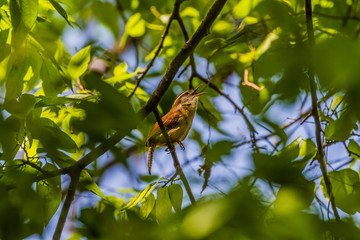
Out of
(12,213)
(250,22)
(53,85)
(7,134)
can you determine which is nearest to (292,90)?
(7,134)

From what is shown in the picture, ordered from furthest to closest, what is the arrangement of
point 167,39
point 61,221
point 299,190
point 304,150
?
point 167,39
point 304,150
point 61,221
point 299,190

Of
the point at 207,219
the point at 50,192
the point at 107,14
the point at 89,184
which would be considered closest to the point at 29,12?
the point at 107,14

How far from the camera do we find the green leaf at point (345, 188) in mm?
2738

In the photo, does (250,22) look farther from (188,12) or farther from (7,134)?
(7,134)

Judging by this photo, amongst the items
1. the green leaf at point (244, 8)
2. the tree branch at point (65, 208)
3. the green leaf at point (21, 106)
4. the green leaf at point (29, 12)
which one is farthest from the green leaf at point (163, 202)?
the green leaf at point (244, 8)

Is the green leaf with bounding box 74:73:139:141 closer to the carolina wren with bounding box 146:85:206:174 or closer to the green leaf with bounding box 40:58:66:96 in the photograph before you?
the green leaf with bounding box 40:58:66:96

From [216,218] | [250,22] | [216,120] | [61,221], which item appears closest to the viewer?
[216,218]

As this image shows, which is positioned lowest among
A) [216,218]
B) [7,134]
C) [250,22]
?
[216,218]

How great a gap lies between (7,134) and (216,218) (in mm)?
694

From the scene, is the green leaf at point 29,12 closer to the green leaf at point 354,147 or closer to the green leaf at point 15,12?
the green leaf at point 15,12

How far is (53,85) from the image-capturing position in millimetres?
3133

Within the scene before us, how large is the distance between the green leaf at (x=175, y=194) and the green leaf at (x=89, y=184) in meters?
0.51

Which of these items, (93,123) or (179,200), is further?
(179,200)

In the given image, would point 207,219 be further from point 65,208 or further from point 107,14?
point 65,208
